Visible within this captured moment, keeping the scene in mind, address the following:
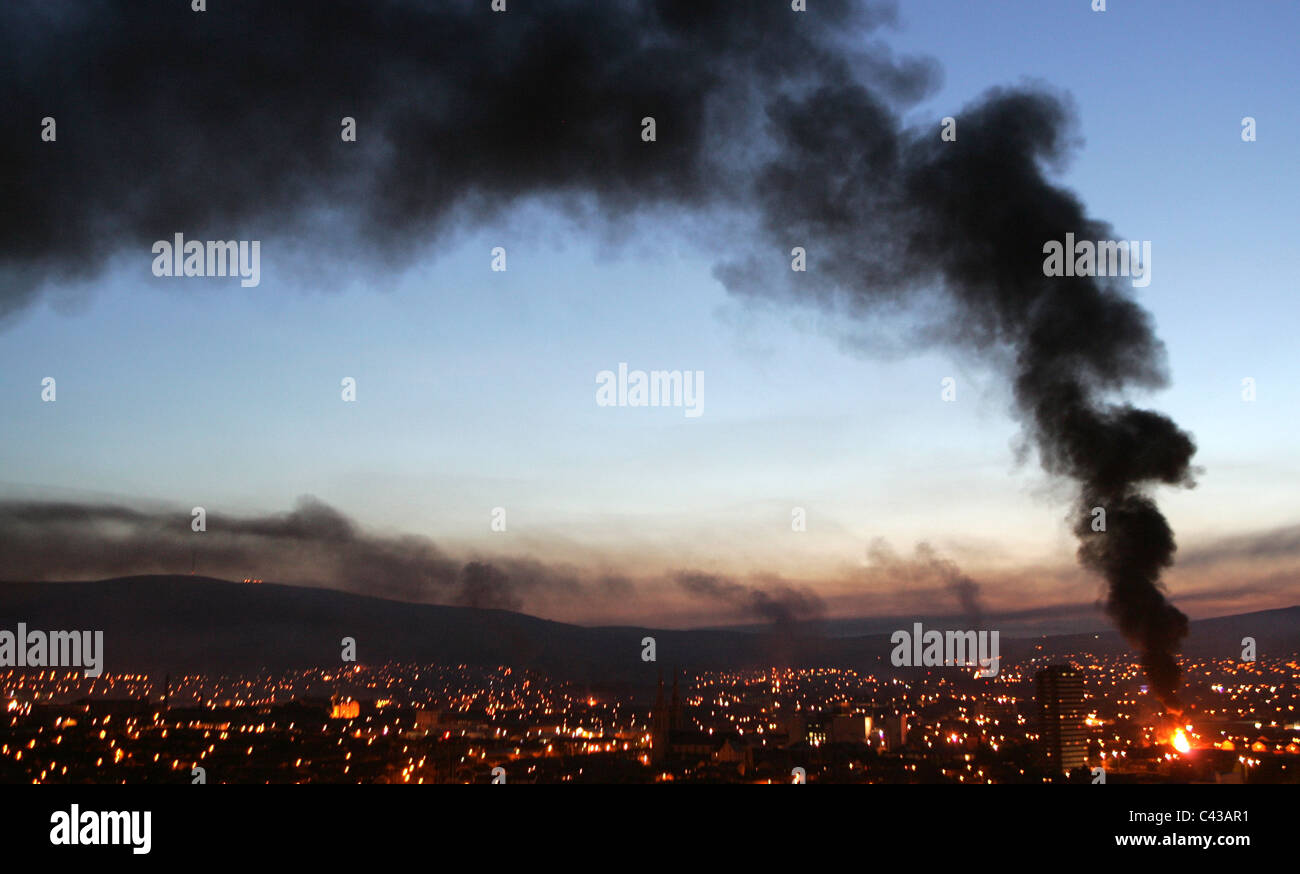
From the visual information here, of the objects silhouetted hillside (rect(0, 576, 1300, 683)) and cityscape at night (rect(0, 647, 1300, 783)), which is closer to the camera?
cityscape at night (rect(0, 647, 1300, 783))

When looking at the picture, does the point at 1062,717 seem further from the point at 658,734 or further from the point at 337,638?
the point at 337,638

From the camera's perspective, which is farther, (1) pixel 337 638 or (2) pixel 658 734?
(1) pixel 337 638

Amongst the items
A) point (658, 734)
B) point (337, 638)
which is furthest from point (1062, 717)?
point (337, 638)

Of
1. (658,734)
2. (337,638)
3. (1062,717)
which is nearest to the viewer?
(1062,717)

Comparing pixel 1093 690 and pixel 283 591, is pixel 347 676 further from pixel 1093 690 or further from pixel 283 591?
pixel 1093 690

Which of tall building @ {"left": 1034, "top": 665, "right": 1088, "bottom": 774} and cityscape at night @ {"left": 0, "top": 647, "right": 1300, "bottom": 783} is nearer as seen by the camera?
cityscape at night @ {"left": 0, "top": 647, "right": 1300, "bottom": 783}

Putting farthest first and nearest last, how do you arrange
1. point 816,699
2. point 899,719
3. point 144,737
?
point 816,699 < point 899,719 < point 144,737
